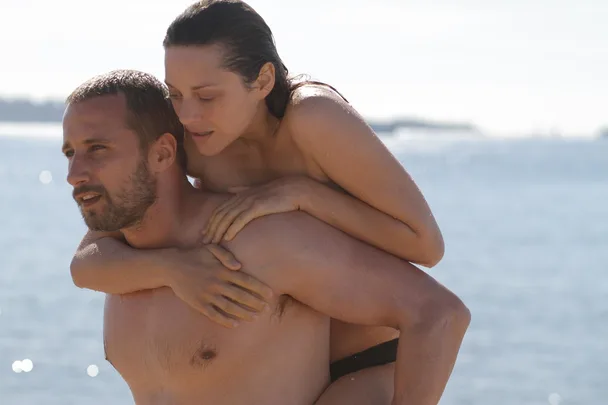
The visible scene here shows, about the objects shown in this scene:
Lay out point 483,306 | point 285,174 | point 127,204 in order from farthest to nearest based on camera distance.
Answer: point 483,306
point 285,174
point 127,204

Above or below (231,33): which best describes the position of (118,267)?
below

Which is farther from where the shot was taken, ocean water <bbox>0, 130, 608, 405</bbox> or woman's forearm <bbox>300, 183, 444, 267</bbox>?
ocean water <bbox>0, 130, 608, 405</bbox>

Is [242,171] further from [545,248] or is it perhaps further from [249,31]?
[545,248]

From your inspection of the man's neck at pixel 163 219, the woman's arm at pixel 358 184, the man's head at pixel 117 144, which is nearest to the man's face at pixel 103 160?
the man's head at pixel 117 144

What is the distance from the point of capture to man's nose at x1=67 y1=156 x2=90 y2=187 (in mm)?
2980

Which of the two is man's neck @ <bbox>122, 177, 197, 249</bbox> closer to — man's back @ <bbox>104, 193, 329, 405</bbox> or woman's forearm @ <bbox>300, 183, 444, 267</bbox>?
man's back @ <bbox>104, 193, 329, 405</bbox>

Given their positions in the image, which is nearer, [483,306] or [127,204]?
[127,204]

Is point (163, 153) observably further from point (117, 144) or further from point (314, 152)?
point (314, 152)

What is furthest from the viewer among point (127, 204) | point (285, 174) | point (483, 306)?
point (483, 306)

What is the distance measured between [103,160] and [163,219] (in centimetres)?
30

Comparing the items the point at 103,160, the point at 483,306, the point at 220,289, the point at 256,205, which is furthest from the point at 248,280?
the point at 483,306

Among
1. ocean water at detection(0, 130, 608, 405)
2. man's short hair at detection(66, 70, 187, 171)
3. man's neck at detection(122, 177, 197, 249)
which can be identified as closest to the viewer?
man's short hair at detection(66, 70, 187, 171)

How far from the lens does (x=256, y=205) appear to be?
10.1ft

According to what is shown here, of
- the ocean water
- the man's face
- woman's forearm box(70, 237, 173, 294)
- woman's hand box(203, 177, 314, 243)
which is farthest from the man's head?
the ocean water
